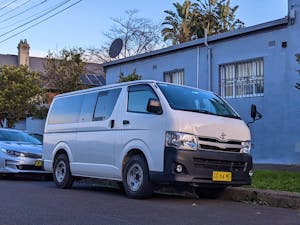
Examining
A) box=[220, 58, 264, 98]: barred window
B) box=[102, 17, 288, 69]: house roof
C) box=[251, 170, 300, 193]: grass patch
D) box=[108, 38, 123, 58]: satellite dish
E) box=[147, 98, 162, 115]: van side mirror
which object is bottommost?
box=[251, 170, 300, 193]: grass patch

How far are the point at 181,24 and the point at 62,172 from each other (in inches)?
1223

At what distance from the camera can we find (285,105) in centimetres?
1593

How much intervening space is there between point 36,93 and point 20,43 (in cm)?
2587

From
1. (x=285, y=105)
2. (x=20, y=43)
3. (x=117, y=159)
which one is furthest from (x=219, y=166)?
(x=20, y=43)

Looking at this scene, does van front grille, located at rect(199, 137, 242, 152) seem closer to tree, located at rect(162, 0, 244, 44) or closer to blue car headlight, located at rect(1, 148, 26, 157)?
blue car headlight, located at rect(1, 148, 26, 157)

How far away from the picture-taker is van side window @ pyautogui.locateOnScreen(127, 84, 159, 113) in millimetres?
9305

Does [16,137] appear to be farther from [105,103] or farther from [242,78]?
[242,78]

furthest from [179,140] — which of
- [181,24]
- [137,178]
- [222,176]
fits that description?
[181,24]

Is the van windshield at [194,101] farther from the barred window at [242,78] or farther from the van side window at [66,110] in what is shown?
the barred window at [242,78]

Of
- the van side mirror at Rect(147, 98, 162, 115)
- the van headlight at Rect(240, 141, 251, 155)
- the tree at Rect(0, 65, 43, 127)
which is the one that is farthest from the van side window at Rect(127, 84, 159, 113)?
the tree at Rect(0, 65, 43, 127)

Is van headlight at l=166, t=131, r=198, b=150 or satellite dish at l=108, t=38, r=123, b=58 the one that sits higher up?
satellite dish at l=108, t=38, r=123, b=58

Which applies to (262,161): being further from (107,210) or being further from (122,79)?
(107,210)

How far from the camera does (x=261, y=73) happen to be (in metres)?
17.0

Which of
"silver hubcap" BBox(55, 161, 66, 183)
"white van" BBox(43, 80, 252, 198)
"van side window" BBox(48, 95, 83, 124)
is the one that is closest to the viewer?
"white van" BBox(43, 80, 252, 198)
